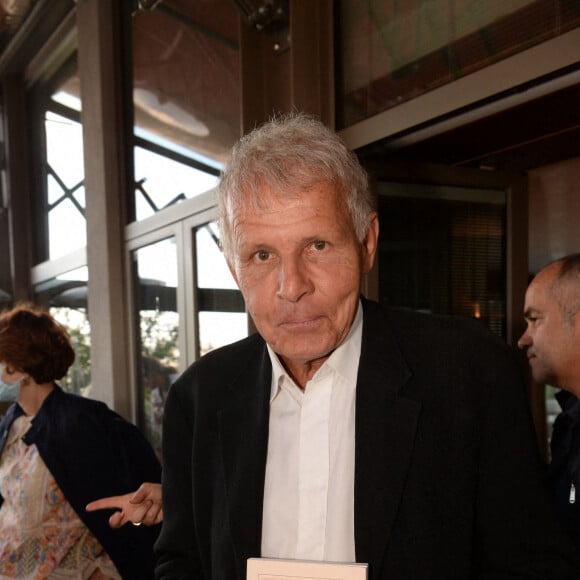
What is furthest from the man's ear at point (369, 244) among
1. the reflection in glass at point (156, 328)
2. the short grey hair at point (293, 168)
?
the reflection in glass at point (156, 328)

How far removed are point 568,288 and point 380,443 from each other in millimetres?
1329

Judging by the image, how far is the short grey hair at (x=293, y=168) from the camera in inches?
39.2

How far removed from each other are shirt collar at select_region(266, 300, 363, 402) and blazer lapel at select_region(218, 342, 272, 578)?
25 mm

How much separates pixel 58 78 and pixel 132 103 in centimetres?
194

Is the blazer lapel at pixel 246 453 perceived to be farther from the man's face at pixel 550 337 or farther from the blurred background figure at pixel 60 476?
the blurred background figure at pixel 60 476

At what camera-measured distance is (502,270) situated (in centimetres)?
266

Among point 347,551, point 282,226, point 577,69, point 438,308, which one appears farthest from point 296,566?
point 438,308

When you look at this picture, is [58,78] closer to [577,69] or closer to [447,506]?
[577,69]

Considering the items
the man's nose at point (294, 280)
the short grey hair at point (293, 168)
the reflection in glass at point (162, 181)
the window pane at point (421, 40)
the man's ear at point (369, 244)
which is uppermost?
the window pane at point (421, 40)

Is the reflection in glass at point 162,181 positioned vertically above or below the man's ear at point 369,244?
above

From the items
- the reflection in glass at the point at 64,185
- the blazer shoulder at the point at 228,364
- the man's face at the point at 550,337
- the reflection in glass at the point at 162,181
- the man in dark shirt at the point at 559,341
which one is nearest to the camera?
the blazer shoulder at the point at 228,364

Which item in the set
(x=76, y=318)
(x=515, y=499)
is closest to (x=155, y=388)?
(x=76, y=318)

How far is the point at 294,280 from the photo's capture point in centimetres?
98

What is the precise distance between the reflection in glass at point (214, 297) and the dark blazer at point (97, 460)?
0.56m
